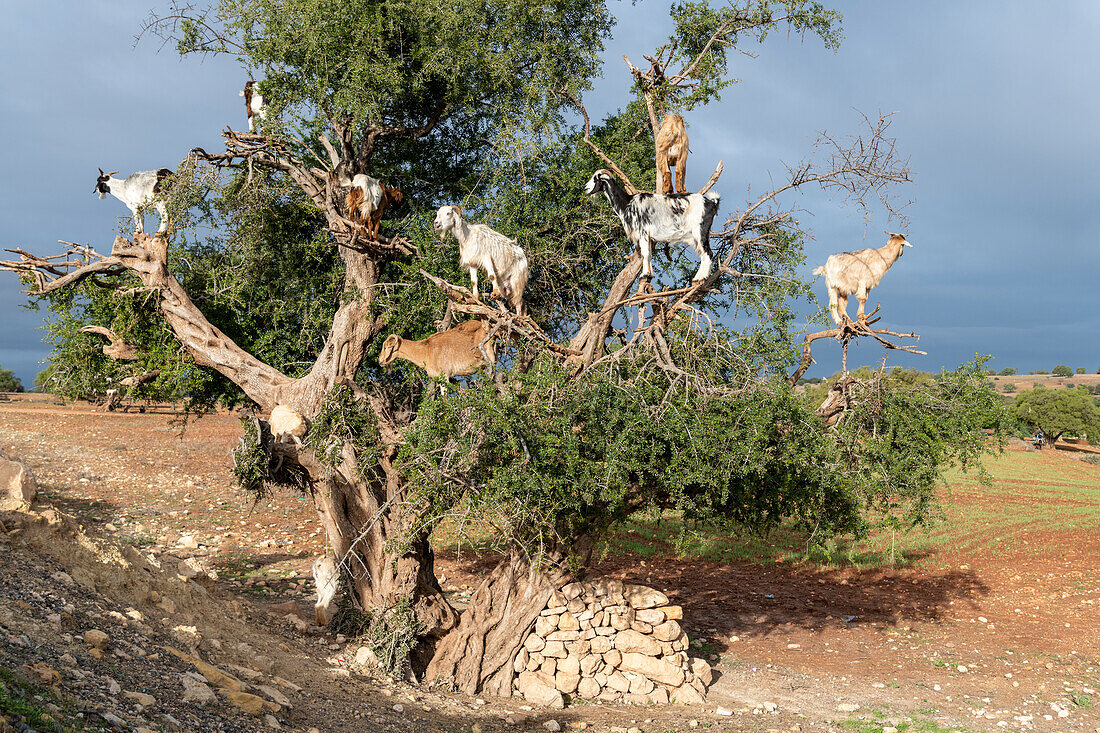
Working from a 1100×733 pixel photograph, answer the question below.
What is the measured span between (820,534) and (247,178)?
976cm

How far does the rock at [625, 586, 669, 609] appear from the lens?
9906mm

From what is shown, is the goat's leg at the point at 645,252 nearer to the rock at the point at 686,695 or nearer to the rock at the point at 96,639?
the rock at the point at 686,695

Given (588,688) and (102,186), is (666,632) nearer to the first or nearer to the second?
(588,688)

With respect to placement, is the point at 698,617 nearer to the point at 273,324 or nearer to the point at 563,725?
the point at 563,725

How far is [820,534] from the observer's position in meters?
9.20

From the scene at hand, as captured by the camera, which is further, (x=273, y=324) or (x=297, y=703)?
(x=273, y=324)

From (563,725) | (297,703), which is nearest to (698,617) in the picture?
(563,725)

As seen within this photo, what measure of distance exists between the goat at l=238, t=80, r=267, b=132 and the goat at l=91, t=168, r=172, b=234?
1424mm

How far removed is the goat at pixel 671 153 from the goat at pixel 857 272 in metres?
2.02

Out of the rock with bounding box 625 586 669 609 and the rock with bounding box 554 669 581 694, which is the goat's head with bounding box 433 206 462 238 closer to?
the rock with bounding box 625 586 669 609

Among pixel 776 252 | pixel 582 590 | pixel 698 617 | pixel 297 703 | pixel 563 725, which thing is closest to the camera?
pixel 297 703

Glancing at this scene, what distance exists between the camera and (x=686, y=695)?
9461mm

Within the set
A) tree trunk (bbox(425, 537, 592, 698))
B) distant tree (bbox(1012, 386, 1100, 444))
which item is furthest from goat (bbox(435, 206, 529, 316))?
distant tree (bbox(1012, 386, 1100, 444))

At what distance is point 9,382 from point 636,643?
55129 mm
